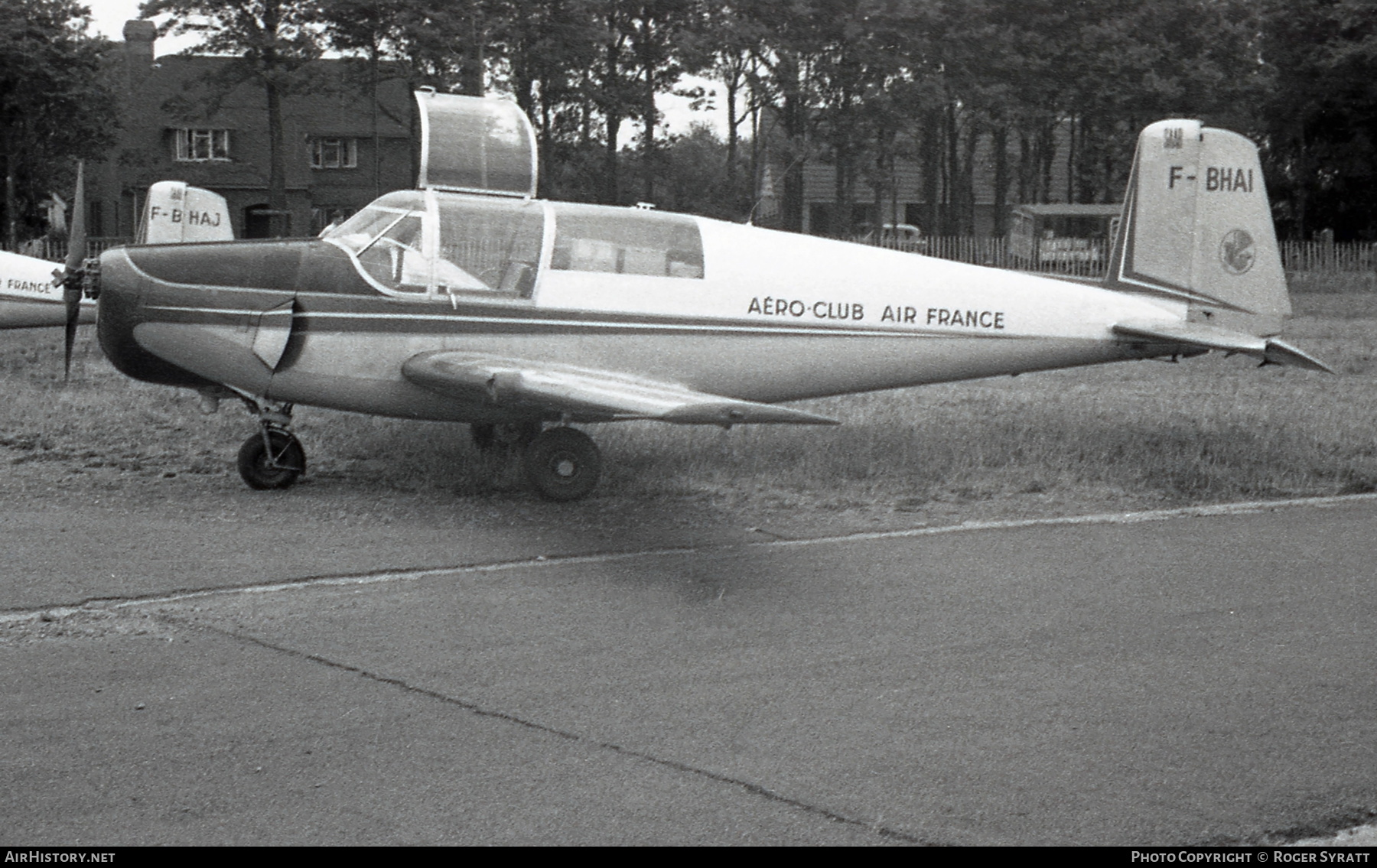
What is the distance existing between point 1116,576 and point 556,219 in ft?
15.1

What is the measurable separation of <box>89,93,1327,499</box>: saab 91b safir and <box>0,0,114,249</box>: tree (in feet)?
131

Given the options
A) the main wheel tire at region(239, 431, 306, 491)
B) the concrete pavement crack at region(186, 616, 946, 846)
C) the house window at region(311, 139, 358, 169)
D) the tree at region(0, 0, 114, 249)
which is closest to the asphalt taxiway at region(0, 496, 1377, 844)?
the concrete pavement crack at region(186, 616, 946, 846)

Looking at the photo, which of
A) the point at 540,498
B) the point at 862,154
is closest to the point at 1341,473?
the point at 540,498

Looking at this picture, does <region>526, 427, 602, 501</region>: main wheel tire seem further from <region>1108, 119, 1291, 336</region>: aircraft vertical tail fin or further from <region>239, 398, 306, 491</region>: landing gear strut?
<region>1108, 119, 1291, 336</region>: aircraft vertical tail fin

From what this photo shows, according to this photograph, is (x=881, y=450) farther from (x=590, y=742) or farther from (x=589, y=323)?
(x=590, y=742)

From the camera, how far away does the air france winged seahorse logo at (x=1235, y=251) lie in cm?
1156

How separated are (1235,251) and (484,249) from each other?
5817mm

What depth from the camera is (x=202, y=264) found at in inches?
383

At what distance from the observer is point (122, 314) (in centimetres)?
956

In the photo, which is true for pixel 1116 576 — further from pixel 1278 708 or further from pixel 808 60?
pixel 808 60

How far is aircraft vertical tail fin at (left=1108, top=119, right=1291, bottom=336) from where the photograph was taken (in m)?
11.5

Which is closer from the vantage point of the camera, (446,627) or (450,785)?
(450,785)

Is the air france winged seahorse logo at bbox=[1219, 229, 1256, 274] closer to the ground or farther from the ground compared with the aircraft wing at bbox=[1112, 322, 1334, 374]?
farther from the ground

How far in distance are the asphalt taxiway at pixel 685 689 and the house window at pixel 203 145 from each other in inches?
2116
